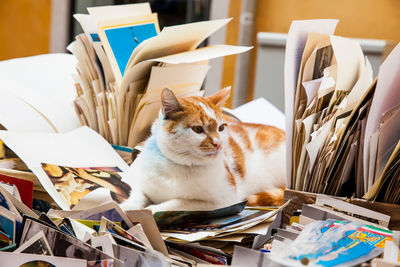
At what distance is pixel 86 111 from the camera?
1.07 m

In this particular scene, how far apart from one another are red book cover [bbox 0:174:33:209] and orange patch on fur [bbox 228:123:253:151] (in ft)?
1.58

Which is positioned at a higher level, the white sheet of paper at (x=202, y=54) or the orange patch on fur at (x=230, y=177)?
the white sheet of paper at (x=202, y=54)

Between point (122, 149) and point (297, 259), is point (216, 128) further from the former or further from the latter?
point (297, 259)

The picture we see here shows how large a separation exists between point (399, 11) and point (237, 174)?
3399 mm

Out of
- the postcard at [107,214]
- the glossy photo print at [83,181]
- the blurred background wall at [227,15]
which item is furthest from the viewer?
the blurred background wall at [227,15]

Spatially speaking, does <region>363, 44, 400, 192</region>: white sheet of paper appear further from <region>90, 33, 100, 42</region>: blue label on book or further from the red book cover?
<region>90, 33, 100, 42</region>: blue label on book

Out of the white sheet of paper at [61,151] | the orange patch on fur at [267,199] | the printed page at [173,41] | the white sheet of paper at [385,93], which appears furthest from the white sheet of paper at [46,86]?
the white sheet of paper at [385,93]

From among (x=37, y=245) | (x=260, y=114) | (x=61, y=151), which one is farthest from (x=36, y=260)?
(x=260, y=114)

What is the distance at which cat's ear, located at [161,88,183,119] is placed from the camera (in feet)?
2.73

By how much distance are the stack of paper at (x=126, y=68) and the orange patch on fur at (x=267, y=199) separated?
0.27 metres

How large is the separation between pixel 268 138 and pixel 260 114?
206mm

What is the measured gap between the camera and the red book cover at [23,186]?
0.70 m

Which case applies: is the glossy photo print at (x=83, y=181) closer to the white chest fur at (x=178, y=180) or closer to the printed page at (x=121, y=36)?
the white chest fur at (x=178, y=180)

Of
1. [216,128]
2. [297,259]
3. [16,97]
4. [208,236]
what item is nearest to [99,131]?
[16,97]
